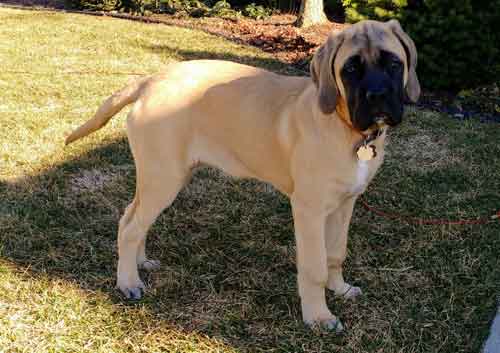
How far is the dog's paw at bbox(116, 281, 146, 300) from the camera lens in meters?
3.21

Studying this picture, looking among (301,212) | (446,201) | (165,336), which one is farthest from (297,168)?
(446,201)

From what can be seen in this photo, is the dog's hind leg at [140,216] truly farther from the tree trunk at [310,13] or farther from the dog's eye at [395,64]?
the tree trunk at [310,13]

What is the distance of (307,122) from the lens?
2701 mm

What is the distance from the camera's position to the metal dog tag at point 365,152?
2600mm

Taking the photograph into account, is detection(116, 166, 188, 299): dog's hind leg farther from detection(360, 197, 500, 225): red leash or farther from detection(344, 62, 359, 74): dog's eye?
detection(360, 197, 500, 225): red leash

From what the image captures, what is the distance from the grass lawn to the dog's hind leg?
13cm

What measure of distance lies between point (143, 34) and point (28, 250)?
7.59m

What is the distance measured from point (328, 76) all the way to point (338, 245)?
109cm

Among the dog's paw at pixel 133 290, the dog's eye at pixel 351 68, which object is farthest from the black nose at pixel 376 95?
the dog's paw at pixel 133 290

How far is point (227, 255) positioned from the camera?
365 centimetres

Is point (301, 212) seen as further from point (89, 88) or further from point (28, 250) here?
point (89, 88)

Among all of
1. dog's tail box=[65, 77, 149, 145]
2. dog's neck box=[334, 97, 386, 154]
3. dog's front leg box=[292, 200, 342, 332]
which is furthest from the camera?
dog's tail box=[65, 77, 149, 145]

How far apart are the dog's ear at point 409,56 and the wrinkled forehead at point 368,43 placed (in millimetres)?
35

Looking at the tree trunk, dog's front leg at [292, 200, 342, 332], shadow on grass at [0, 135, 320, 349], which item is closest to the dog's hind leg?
shadow on grass at [0, 135, 320, 349]
